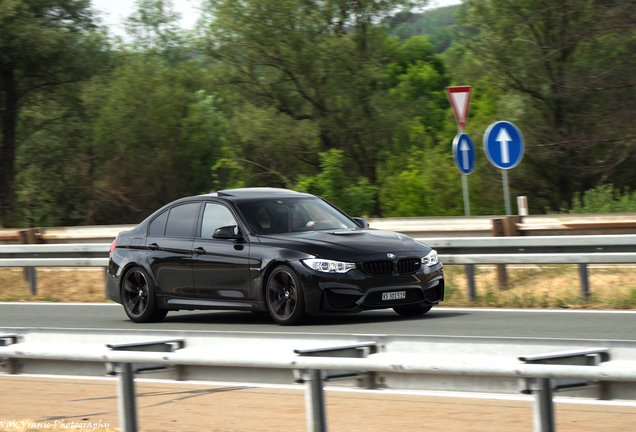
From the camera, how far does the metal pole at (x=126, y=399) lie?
526 centimetres

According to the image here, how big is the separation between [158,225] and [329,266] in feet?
9.75

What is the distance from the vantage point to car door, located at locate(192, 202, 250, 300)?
1105cm

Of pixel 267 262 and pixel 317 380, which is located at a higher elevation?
pixel 267 262

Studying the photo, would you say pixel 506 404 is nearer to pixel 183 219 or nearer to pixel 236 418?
pixel 236 418

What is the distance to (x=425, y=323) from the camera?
10.6m

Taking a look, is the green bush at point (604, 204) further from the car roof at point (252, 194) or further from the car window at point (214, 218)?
the car window at point (214, 218)

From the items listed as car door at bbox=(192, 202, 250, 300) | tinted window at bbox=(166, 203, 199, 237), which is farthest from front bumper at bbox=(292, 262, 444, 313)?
tinted window at bbox=(166, 203, 199, 237)

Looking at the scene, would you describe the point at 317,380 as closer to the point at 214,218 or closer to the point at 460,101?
the point at 214,218

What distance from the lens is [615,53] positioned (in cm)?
2364

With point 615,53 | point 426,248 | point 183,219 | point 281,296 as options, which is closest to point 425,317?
point 426,248

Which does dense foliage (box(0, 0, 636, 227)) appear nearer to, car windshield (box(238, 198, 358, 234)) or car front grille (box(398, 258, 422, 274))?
car windshield (box(238, 198, 358, 234))

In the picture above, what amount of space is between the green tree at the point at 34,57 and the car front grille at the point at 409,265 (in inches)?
914

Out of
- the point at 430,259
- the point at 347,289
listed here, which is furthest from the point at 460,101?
the point at 347,289

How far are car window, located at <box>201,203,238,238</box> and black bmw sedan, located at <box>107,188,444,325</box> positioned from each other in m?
0.01
